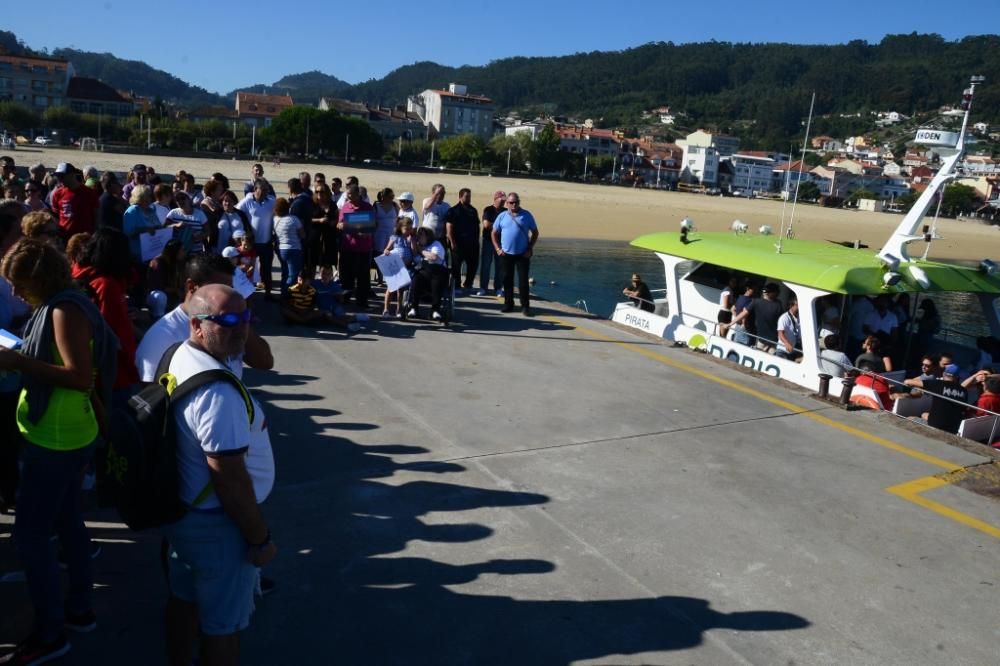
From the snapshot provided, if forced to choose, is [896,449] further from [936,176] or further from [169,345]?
[169,345]

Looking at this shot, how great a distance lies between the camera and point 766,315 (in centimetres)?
1034

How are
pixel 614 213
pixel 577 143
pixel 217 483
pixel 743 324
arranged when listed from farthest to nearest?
pixel 577 143, pixel 614 213, pixel 743 324, pixel 217 483

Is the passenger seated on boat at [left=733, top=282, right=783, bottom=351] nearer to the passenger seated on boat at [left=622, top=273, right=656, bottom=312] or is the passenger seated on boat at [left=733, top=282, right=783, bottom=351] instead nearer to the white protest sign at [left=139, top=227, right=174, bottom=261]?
the passenger seated on boat at [left=622, top=273, right=656, bottom=312]

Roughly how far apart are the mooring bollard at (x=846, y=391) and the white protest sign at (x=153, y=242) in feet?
26.1

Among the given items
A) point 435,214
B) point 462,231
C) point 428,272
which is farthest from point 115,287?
point 462,231

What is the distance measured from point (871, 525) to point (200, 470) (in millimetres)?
4778

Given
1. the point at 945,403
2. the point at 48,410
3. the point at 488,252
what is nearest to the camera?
the point at 48,410

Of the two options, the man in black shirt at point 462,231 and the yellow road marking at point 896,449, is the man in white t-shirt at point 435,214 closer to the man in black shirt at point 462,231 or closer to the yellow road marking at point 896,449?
the man in black shirt at point 462,231

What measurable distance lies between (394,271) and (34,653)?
25.0 ft

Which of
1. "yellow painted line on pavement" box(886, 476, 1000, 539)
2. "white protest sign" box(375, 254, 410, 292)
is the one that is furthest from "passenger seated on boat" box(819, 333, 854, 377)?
"white protest sign" box(375, 254, 410, 292)

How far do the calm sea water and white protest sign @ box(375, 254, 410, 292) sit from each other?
714cm

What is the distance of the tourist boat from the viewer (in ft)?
30.6

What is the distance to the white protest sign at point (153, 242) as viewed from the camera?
9.09 metres

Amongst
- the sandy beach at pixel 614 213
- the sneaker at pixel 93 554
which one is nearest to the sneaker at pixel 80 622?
the sneaker at pixel 93 554
